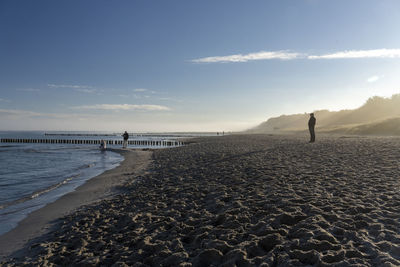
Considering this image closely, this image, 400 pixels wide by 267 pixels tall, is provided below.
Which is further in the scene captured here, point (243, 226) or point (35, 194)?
point (35, 194)

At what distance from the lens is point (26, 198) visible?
9.35m

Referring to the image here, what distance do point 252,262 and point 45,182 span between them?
12.3 metres

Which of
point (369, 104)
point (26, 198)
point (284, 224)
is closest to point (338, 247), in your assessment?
point (284, 224)

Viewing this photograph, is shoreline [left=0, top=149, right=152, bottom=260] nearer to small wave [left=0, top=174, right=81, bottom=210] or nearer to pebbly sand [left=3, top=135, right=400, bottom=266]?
pebbly sand [left=3, top=135, right=400, bottom=266]

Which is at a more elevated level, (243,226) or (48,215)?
(243,226)

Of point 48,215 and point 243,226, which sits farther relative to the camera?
point 48,215

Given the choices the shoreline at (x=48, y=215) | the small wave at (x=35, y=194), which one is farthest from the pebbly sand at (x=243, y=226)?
the small wave at (x=35, y=194)

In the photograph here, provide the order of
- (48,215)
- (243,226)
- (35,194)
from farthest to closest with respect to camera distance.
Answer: (35,194), (48,215), (243,226)

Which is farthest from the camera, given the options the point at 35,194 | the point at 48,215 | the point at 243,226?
the point at 35,194

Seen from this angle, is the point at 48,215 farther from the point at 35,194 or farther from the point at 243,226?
the point at 243,226

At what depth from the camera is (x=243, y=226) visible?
4707mm

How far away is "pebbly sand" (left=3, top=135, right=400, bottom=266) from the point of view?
3.63m

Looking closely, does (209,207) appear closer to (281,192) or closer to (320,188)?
(281,192)

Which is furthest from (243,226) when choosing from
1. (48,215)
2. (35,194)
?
(35,194)
